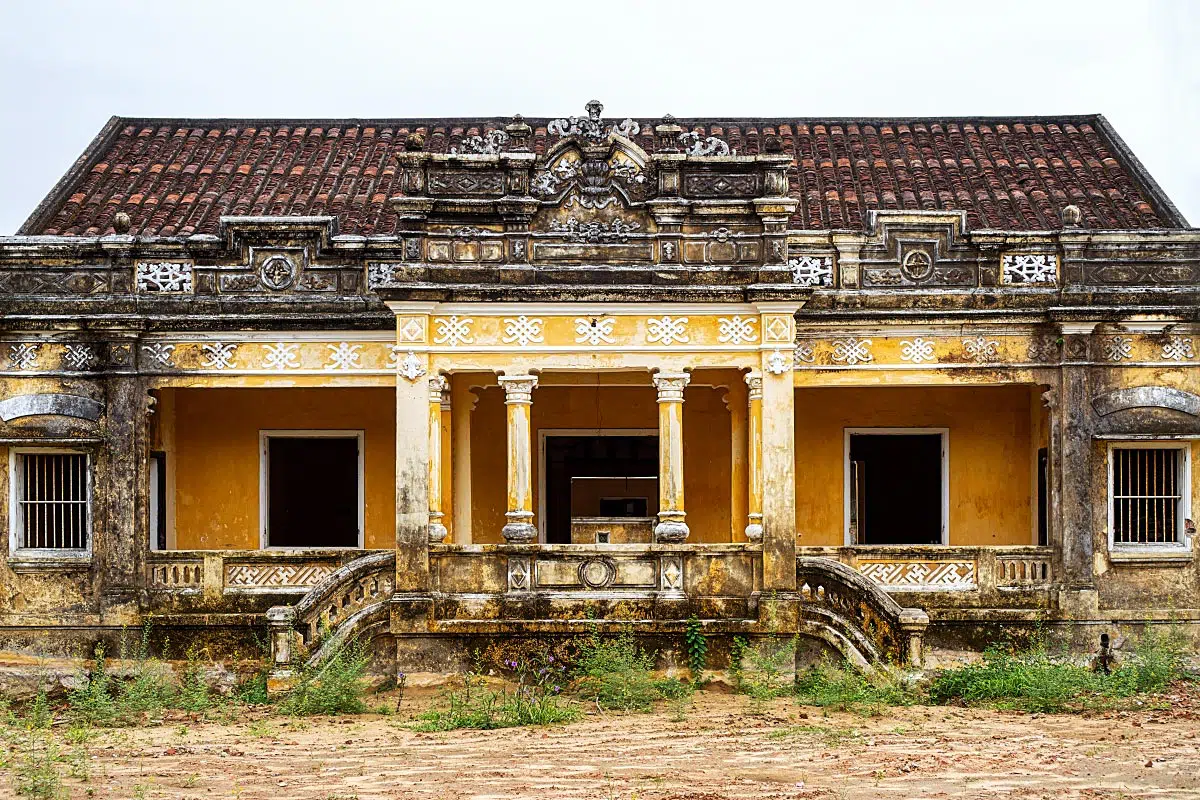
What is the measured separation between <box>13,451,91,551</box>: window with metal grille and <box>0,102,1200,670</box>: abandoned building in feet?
0.15

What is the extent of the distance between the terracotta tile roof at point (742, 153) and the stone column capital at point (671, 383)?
3376mm

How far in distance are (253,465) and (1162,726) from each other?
9.96m

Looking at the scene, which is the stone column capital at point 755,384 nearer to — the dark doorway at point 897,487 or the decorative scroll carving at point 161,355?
the dark doorway at point 897,487

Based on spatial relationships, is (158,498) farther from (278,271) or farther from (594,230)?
(594,230)

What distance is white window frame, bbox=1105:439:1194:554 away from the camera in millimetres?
14609

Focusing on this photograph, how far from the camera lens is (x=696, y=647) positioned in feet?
42.2

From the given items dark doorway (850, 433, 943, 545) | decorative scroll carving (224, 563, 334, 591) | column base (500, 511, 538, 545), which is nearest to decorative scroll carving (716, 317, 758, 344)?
column base (500, 511, 538, 545)

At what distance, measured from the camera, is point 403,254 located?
13.4m

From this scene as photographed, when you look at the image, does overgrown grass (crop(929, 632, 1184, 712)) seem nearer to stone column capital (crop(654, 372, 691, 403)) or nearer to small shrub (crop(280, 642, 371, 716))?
stone column capital (crop(654, 372, 691, 403))

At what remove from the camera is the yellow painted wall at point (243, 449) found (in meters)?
15.9

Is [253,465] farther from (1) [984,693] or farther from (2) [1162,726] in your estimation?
(2) [1162,726]

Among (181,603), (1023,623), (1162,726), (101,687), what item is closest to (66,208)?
(181,603)

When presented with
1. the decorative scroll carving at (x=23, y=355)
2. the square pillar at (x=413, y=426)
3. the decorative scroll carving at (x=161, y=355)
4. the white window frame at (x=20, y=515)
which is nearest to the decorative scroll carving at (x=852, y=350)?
the square pillar at (x=413, y=426)

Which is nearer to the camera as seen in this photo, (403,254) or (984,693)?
(984,693)
